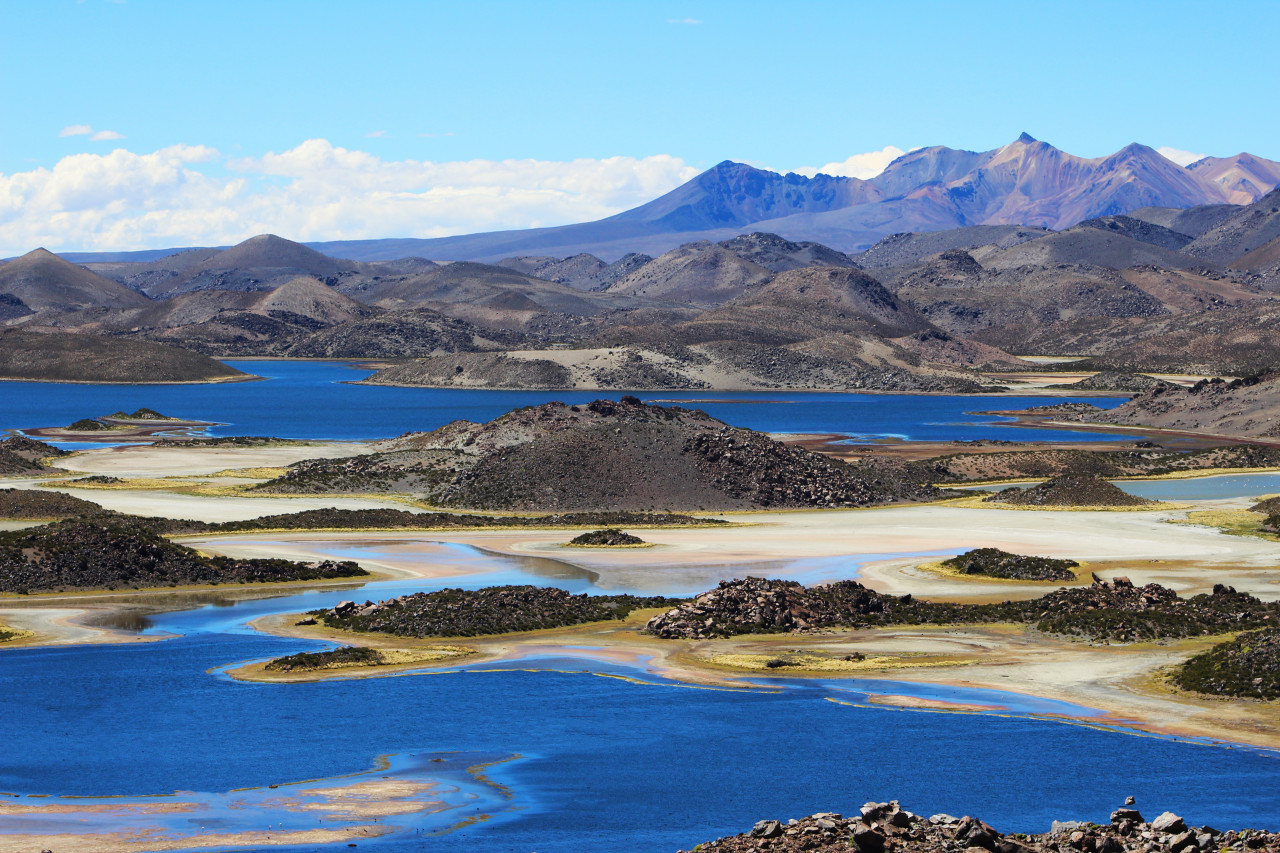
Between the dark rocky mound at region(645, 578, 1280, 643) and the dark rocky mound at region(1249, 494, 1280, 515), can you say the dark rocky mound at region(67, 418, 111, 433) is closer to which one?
the dark rocky mound at region(1249, 494, 1280, 515)

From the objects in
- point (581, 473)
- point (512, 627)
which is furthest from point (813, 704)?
point (581, 473)

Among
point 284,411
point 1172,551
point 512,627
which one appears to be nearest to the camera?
point 512,627

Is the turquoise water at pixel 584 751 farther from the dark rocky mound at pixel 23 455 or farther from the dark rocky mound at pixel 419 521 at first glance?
the dark rocky mound at pixel 23 455

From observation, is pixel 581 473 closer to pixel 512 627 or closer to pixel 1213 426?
pixel 512 627

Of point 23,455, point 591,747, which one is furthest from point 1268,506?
point 23,455

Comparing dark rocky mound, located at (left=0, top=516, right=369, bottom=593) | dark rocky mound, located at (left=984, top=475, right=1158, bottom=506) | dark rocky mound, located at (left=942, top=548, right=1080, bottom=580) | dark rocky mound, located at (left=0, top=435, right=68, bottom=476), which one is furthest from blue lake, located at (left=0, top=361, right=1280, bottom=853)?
dark rocky mound, located at (left=0, top=435, right=68, bottom=476)
